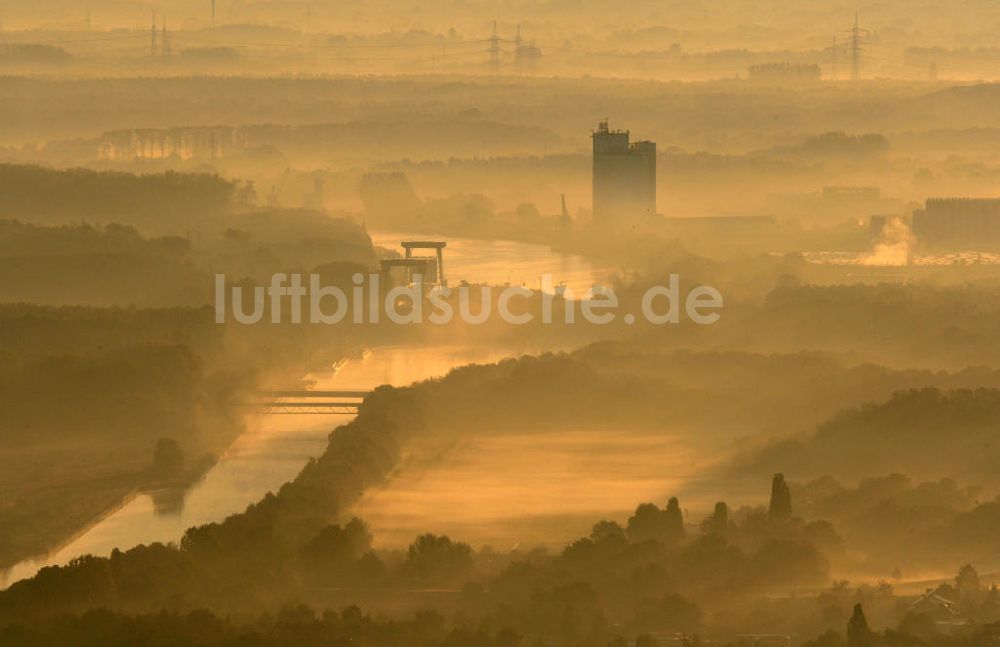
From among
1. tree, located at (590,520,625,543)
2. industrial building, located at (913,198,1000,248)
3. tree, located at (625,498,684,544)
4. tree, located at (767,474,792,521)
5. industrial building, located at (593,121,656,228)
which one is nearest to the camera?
tree, located at (590,520,625,543)

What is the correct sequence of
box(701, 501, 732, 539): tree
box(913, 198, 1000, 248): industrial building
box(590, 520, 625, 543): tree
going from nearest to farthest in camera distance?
box(590, 520, 625, 543): tree
box(701, 501, 732, 539): tree
box(913, 198, 1000, 248): industrial building

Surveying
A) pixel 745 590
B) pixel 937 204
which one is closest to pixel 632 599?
pixel 745 590

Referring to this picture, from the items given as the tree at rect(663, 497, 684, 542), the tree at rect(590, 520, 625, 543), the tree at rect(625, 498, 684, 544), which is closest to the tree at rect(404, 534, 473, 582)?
the tree at rect(590, 520, 625, 543)

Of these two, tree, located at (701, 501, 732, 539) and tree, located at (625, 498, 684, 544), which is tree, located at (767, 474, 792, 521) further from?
tree, located at (625, 498, 684, 544)

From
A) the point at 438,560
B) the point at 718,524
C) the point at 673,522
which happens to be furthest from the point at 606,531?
the point at 438,560

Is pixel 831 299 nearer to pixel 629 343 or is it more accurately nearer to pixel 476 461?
pixel 629 343
